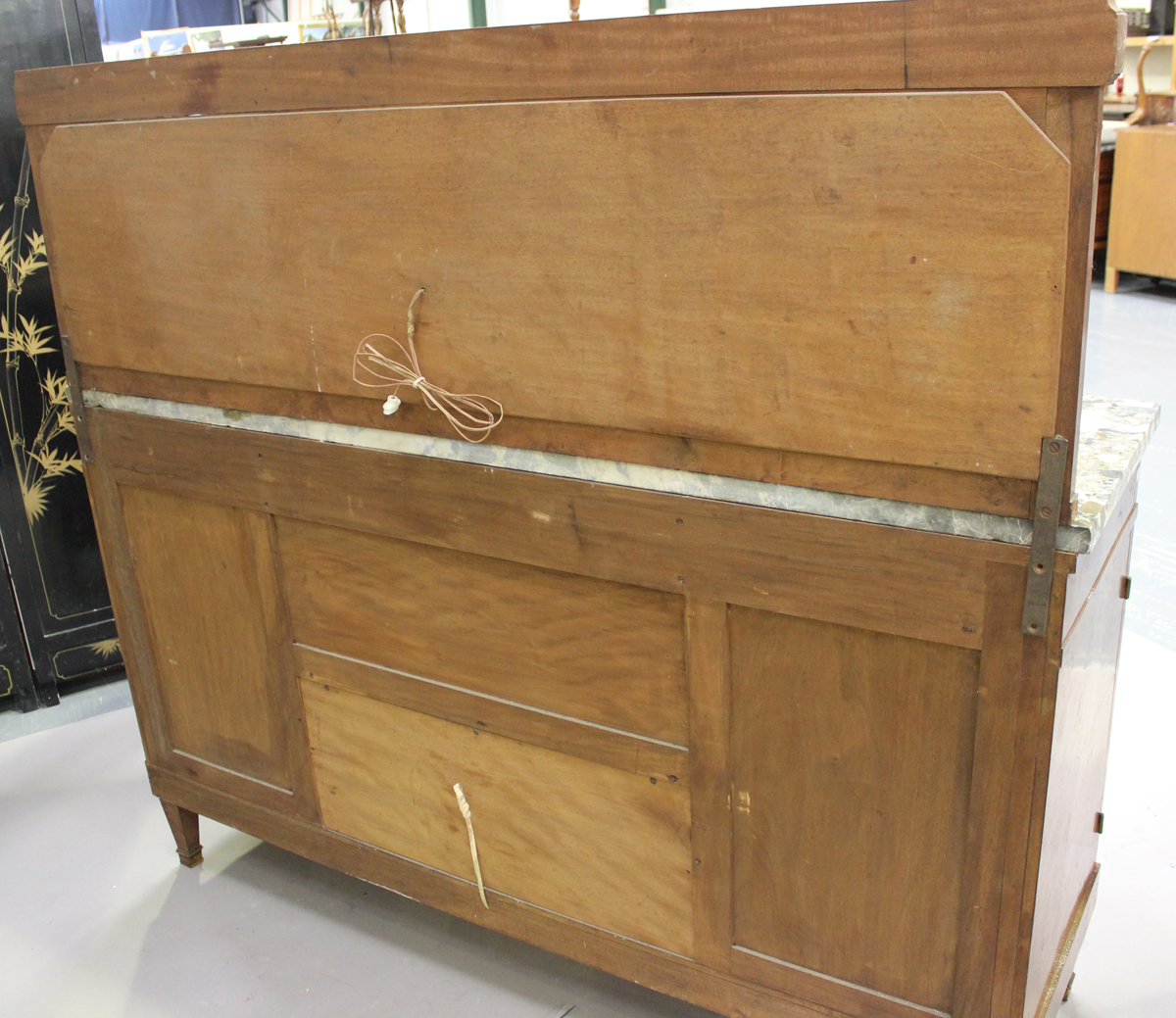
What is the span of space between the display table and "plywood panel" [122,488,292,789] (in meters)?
0.01

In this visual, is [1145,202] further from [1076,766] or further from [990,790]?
[990,790]

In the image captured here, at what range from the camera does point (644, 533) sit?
1.33m

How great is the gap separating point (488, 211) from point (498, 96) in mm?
127

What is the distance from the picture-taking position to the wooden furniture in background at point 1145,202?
5.49 meters

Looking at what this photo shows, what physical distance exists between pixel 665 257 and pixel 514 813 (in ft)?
2.79

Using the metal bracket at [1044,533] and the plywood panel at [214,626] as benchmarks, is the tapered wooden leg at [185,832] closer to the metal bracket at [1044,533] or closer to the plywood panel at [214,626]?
the plywood panel at [214,626]

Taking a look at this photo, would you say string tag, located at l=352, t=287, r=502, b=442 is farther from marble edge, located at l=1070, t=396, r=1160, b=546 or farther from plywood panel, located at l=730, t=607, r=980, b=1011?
marble edge, located at l=1070, t=396, r=1160, b=546

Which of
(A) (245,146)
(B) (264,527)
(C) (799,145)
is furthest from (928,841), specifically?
(A) (245,146)

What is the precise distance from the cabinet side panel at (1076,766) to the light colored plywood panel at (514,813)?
441 millimetres

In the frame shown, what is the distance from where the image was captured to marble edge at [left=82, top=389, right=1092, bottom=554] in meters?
1.12

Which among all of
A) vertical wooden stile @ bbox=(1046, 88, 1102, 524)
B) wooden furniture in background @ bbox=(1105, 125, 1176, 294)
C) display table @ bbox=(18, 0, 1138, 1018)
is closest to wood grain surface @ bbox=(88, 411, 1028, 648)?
display table @ bbox=(18, 0, 1138, 1018)

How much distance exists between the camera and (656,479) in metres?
1.31

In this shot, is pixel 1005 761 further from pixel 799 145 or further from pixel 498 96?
pixel 498 96

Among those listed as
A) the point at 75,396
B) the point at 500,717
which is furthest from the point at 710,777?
the point at 75,396
